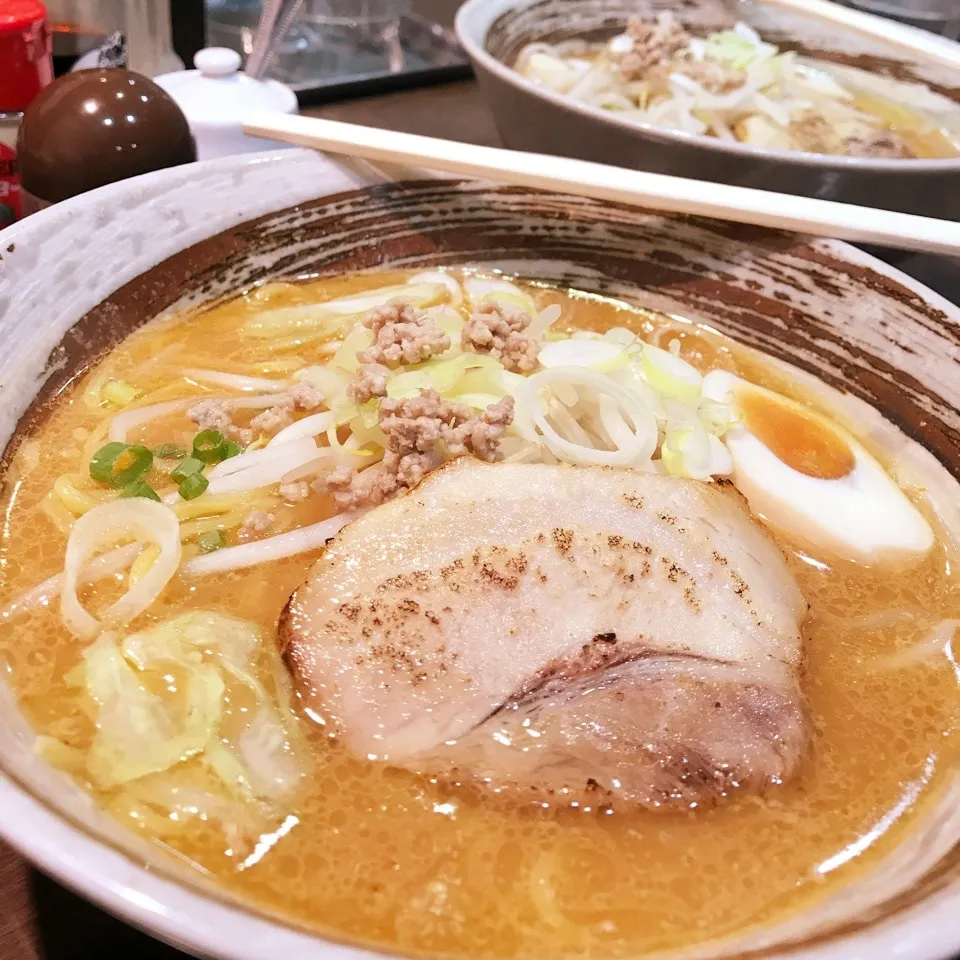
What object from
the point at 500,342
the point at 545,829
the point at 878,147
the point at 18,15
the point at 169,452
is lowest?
the point at 545,829

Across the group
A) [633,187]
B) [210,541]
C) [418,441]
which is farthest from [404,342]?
[633,187]

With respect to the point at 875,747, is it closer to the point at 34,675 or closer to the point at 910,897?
the point at 910,897

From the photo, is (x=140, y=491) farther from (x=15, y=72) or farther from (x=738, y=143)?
(x=738, y=143)

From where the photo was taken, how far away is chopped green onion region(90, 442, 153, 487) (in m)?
1.42

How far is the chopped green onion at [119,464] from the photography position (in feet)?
4.66

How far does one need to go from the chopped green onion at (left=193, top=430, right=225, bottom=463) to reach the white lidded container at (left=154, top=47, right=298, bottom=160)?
944 mm

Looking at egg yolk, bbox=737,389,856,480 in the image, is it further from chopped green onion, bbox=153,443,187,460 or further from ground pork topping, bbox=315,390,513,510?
chopped green onion, bbox=153,443,187,460

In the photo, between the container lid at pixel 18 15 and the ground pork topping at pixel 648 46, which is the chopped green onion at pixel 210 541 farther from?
the ground pork topping at pixel 648 46

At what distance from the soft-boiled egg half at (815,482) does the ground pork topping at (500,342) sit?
1.30 feet

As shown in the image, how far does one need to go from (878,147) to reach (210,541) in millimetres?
2153

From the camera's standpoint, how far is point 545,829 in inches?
41.5

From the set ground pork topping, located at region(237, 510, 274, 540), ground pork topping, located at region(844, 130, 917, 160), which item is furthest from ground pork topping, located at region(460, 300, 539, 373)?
ground pork topping, located at region(844, 130, 917, 160)

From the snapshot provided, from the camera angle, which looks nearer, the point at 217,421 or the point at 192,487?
the point at 192,487

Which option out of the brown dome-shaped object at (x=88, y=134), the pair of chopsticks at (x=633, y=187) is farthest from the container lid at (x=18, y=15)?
the pair of chopsticks at (x=633, y=187)
